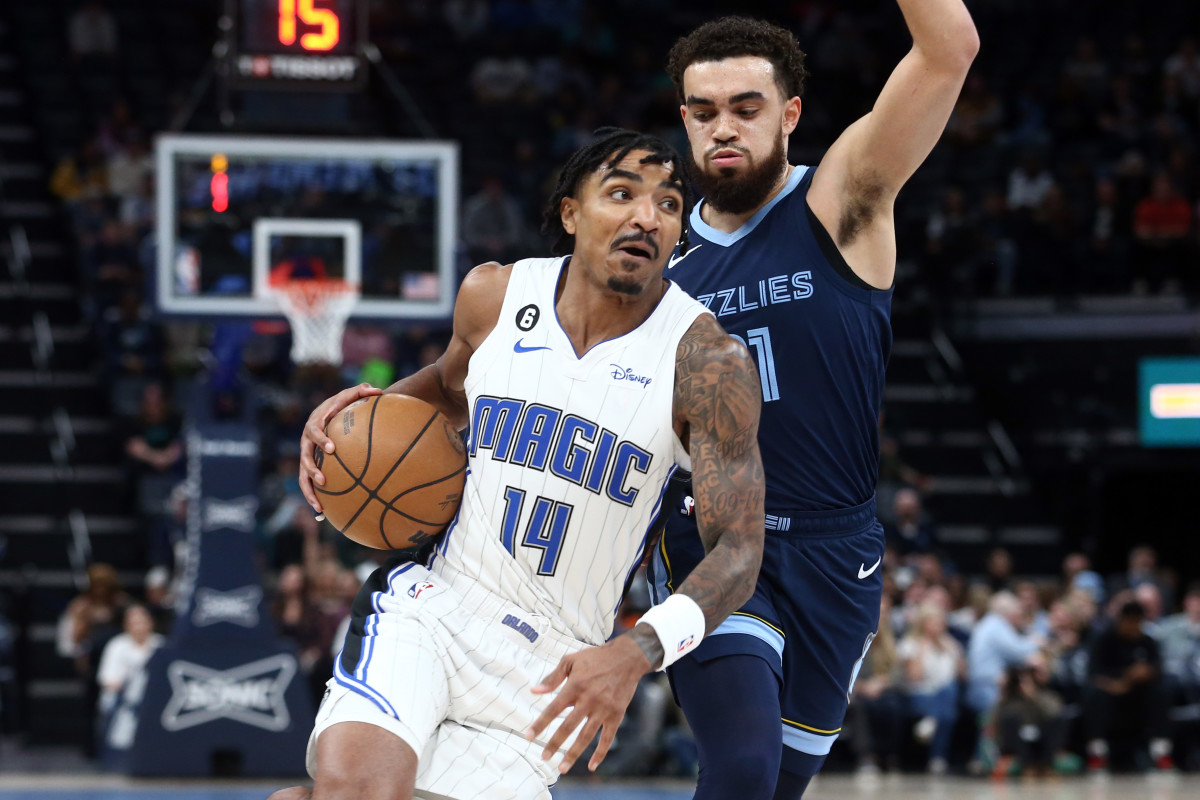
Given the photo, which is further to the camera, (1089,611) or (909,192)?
(909,192)

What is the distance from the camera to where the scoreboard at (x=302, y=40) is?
1078cm

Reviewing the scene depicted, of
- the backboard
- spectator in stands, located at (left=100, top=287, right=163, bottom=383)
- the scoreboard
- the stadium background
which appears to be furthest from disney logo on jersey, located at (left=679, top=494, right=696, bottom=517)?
spectator in stands, located at (left=100, top=287, right=163, bottom=383)

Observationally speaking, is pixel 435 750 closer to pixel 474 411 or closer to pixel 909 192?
pixel 474 411

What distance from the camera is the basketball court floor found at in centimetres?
1045

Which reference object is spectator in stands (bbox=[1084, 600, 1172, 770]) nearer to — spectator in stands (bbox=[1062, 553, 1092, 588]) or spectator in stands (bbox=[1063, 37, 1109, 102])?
spectator in stands (bbox=[1062, 553, 1092, 588])

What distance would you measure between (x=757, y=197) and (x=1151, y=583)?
36.6ft

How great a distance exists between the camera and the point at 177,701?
11125 mm

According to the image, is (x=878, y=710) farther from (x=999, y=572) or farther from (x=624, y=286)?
(x=624, y=286)

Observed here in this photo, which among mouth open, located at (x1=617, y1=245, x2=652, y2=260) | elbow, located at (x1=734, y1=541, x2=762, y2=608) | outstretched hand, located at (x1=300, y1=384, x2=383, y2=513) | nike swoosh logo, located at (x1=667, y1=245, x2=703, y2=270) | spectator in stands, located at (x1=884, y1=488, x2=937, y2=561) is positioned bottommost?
spectator in stands, located at (x1=884, y1=488, x2=937, y2=561)

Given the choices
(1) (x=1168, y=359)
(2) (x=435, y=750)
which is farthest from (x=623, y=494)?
(1) (x=1168, y=359)

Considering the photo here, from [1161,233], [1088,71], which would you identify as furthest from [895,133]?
[1088,71]

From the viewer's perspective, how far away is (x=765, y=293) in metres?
4.32

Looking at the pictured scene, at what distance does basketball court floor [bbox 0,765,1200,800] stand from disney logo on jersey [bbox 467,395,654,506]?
6863 mm

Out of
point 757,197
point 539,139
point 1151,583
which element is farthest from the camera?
point 539,139
